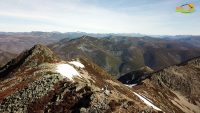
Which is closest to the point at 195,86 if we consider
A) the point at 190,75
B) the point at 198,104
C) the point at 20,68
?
the point at 190,75

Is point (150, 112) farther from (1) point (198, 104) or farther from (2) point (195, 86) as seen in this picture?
(2) point (195, 86)

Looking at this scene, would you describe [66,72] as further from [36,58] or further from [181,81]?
[181,81]

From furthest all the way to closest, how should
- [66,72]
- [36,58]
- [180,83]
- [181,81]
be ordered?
[181,81]
[180,83]
[36,58]
[66,72]

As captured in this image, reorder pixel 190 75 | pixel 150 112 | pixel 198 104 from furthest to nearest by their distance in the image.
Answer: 1. pixel 190 75
2. pixel 198 104
3. pixel 150 112

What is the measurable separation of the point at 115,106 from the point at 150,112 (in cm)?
561

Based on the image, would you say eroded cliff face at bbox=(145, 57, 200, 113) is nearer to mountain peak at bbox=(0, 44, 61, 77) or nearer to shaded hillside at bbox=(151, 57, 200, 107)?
shaded hillside at bbox=(151, 57, 200, 107)

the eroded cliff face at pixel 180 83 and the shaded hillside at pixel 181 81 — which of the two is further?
the shaded hillside at pixel 181 81

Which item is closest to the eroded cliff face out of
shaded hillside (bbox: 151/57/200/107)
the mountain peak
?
shaded hillside (bbox: 151/57/200/107)

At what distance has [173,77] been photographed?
187250 millimetres

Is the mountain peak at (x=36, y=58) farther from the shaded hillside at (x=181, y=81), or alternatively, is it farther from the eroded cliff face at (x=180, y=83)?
the shaded hillside at (x=181, y=81)

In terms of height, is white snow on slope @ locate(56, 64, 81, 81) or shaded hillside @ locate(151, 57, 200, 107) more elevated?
white snow on slope @ locate(56, 64, 81, 81)

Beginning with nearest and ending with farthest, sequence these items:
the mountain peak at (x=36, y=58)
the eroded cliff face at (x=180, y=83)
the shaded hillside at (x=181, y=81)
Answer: the mountain peak at (x=36, y=58), the eroded cliff face at (x=180, y=83), the shaded hillside at (x=181, y=81)

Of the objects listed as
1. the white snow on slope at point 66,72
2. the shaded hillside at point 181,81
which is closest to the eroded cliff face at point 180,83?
the shaded hillside at point 181,81

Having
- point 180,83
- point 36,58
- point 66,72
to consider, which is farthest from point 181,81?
A: point 66,72
